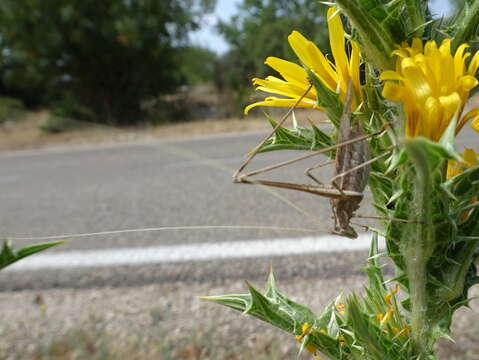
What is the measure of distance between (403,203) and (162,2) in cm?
1093

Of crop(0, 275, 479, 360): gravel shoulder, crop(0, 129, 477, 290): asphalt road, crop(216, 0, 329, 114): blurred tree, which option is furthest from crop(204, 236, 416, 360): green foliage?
crop(216, 0, 329, 114): blurred tree

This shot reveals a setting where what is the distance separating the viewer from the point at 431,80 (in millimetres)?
402

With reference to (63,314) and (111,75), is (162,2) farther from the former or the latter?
(63,314)

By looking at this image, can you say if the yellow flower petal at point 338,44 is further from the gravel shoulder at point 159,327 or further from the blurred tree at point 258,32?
the blurred tree at point 258,32

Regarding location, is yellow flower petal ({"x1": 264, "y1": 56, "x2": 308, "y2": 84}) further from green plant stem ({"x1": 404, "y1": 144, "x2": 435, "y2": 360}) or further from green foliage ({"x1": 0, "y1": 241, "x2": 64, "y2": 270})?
green foliage ({"x1": 0, "y1": 241, "x2": 64, "y2": 270})

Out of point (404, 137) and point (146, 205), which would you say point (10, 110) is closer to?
point (146, 205)

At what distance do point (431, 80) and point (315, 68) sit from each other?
0.43ft

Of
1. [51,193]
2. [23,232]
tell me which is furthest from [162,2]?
[23,232]

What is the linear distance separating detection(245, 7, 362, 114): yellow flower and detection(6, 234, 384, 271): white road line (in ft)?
5.17

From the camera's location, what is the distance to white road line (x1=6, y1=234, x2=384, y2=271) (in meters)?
2.07

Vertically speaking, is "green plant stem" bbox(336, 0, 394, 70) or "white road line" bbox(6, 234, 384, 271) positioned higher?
"green plant stem" bbox(336, 0, 394, 70)

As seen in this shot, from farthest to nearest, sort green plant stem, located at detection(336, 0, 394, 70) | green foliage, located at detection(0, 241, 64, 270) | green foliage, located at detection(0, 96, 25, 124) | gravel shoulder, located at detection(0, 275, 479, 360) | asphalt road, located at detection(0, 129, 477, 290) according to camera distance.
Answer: green foliage, located at detection(0, 96, 25, 124), asphalt road, located at detection(0, 129, 477, 290), gravel shoulder, located at detection(0, 275, 479, 360), green foliage, located at detection(0, 241, 64, 270), green plant stem, located at detection(336, 0, 394, 70)

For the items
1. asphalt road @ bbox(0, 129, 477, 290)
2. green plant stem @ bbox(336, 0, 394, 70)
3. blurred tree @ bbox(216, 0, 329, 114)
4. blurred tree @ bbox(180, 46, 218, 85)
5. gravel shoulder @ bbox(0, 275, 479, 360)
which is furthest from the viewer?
blurred tree @ bbox(180, 46, 218, 85)

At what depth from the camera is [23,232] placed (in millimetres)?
3100
